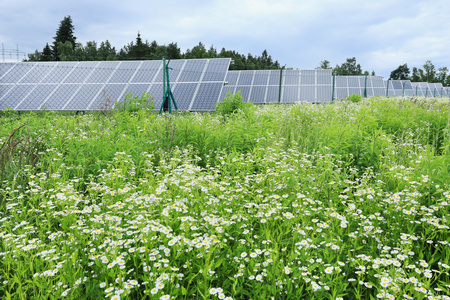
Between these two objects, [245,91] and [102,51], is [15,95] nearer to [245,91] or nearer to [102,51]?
[245,91]

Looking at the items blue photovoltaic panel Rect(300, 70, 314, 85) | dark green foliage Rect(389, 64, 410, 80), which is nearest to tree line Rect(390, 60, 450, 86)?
dark green foliage Rect(389, 64, 410, 80)

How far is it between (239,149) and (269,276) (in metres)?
3.65

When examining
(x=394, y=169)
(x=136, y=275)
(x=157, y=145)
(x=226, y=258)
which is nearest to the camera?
(x=136, y=275)

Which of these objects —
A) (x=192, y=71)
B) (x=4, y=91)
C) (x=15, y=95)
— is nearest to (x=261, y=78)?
(x=192, y=71)

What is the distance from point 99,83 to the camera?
14.1 metres

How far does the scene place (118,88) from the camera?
13.6 meters

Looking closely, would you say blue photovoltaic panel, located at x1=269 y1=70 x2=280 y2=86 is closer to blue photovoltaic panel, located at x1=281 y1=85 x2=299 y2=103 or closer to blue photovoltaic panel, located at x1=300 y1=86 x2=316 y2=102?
blue photovoltaic panel, located at x1=281 y1=85 x2=299 y2=103

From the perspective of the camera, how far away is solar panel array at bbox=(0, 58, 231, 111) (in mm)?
12753

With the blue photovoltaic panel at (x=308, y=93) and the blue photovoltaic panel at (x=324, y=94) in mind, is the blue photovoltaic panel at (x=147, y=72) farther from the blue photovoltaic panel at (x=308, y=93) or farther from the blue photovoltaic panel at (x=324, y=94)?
the blue photovoltaic panel at (x=324, y=94)

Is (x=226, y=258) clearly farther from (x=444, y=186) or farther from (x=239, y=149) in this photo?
(x=239, y=149)

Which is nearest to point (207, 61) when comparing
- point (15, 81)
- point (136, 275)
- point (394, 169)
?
point (15, 81)

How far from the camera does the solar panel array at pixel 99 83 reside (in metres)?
12.8

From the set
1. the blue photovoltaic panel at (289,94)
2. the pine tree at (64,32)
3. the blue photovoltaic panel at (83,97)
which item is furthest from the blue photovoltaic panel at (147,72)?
the pine tree at (64,32)

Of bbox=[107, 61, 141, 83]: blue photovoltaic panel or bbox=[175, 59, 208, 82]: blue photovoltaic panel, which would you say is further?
bbox=[175, 59, 208, 82]: blue photovoltaic panel
